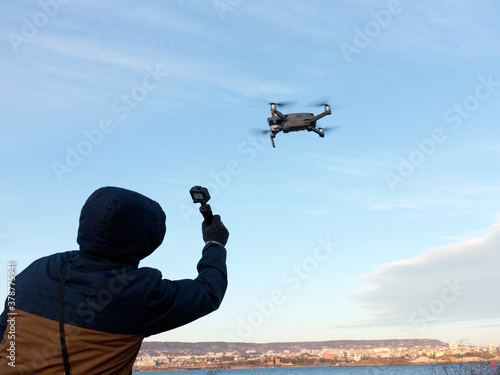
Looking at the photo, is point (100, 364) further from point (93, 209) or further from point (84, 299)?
point (93, 209)

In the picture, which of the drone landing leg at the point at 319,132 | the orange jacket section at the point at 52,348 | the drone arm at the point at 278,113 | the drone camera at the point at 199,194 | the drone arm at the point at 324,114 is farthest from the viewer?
the drone landing leg at the point at 319,132

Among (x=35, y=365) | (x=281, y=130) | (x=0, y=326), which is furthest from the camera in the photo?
(x=281, y=130)

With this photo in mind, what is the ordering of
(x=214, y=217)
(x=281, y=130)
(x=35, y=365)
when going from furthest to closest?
(x=281, y=130) < (x=214, y=217) < (x=35, y=365)

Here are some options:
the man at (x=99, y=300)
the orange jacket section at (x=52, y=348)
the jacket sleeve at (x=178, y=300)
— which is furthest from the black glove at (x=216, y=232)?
the orange jacket section at (x=52, y=348)

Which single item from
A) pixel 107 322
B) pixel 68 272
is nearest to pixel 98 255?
pixel 68 272

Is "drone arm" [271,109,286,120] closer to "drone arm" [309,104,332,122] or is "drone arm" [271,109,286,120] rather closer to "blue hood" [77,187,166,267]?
"drone arm" [309,104,332,122]

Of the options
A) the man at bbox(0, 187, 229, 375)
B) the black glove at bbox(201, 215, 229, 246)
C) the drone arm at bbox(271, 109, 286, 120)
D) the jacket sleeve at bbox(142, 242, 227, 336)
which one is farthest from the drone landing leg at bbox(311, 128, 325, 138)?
the man at bbox(0, 187, 229, 375)

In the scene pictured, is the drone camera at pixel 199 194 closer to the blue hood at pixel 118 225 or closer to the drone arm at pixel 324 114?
the blue hood at pixel 118 225
